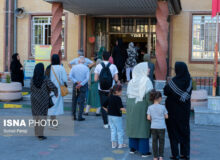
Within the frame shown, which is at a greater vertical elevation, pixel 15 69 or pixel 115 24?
pixel 115 24

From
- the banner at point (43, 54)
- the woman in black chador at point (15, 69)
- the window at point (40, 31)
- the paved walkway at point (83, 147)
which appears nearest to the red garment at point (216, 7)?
the paved walkway at point (83, 147)

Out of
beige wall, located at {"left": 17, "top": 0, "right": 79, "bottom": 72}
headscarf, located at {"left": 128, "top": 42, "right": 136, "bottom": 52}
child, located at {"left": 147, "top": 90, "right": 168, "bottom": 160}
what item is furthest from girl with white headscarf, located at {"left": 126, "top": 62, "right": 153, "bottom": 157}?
beige wall, located at {"left": 17, "top": 0, "right": 79, "bottom": 72}

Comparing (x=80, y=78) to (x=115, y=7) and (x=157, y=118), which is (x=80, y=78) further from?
(x=115, y=7)

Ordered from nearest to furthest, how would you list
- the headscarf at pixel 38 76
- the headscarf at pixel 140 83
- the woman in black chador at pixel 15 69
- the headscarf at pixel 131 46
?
1. the headscarf at pixel 140 83
2. the headscarf at pixel 38 76
3. the headscarf at pixel 131 46
4. the woman in black chador at pixel 15 69

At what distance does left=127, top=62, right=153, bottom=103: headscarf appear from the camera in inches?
221

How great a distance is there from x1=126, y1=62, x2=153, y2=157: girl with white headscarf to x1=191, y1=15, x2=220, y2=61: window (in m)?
9.46

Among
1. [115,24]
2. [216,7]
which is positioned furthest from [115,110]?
[115,24]

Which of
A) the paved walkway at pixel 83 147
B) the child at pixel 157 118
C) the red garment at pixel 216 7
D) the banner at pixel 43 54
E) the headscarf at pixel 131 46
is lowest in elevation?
the paved walkway at pixel 83 147

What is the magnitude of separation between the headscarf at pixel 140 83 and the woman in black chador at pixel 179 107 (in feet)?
1.03

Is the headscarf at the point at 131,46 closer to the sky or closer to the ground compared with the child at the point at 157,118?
closer to the sky

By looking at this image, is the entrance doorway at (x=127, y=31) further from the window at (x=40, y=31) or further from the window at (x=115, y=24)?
the window at (x=40, y=31)

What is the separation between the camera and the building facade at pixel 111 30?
14.4 m

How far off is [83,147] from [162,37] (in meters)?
5.95

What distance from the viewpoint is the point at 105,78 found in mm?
7723
